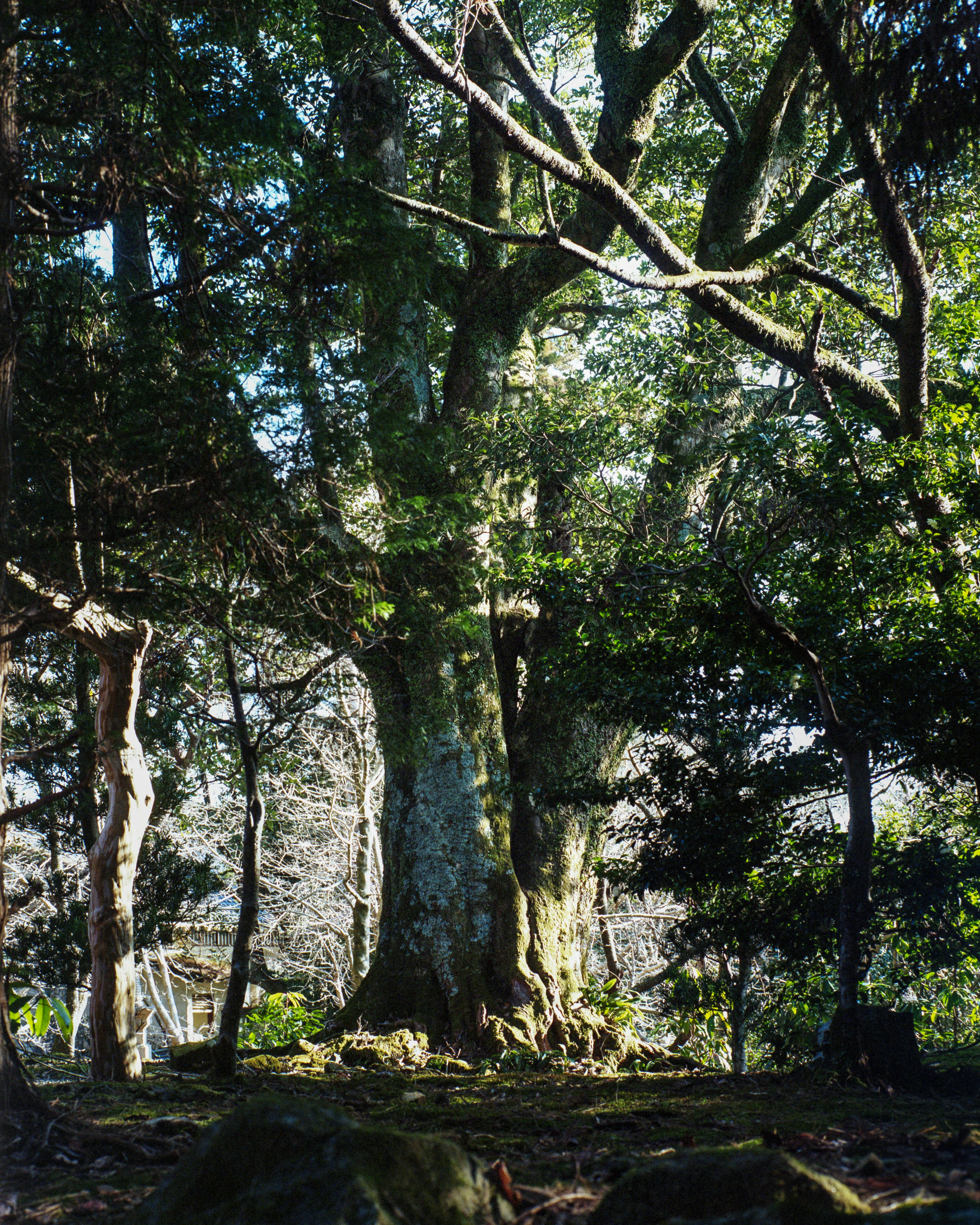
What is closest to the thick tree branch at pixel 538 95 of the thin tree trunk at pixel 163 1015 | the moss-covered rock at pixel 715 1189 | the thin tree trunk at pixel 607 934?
the moss-covered rock at pixel 715 1189

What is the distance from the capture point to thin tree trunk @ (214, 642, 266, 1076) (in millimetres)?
5441

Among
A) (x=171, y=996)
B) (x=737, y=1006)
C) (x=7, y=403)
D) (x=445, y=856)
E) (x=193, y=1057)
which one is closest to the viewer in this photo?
(x=7, y=403)

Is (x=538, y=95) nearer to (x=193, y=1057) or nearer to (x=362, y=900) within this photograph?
(x=193, y=1057)

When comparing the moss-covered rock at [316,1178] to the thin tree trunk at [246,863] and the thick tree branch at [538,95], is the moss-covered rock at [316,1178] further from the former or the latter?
the thick tree branch at [538,95]

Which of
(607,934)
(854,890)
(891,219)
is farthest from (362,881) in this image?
(891,219)

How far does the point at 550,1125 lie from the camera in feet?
15.1

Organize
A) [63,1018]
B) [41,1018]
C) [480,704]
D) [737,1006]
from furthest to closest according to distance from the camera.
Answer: [737,1006], [480,704], [63,1018], [41,1018]

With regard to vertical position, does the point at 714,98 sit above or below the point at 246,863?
above

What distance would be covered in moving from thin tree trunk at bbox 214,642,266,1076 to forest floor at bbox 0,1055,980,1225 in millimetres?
552

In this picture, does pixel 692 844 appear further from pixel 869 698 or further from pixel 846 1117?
pixel 846 1117

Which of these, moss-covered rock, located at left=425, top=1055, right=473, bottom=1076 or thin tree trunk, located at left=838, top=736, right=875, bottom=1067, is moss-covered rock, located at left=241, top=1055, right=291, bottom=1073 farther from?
thin tree trunk, located at left=838, top=736, right=875, bottom=1067

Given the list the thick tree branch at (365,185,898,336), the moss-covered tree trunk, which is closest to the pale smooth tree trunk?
the moss-covered tree trunk

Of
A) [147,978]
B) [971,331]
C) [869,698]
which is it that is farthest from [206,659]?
[147,978]

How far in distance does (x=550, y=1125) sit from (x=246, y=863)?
7.19ft
